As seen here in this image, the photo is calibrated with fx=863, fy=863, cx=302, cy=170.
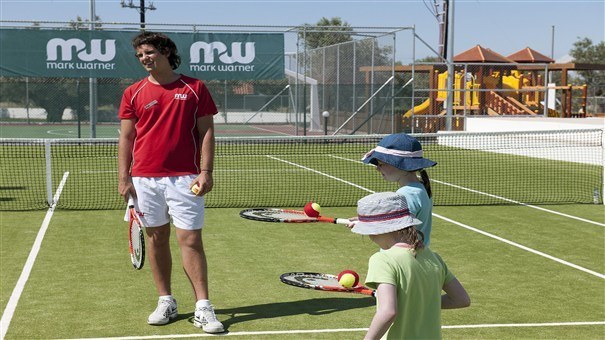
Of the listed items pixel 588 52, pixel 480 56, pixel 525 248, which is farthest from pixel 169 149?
pixel 588 52

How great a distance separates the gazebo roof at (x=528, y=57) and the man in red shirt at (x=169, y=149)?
112 feet

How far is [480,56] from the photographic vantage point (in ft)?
120

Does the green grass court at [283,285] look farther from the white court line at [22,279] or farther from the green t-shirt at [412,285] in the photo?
the green t-shirt at [412,285]

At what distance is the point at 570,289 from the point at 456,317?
5.53ft

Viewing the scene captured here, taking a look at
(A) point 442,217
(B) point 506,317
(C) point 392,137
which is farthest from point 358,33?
(C) point 392,137

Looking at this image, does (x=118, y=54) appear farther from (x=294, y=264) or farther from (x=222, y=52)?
(x=294, y=264)

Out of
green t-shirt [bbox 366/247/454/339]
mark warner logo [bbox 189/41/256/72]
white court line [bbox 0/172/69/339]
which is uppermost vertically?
mark warner logo [bbox 189/41/256/72]

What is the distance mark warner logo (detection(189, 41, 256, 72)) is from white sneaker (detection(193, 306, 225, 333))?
2136cm

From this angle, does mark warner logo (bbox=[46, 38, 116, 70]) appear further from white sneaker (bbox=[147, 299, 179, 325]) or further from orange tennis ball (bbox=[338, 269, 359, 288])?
orange tennis ball (bbox=[338, 269, 359, 288])

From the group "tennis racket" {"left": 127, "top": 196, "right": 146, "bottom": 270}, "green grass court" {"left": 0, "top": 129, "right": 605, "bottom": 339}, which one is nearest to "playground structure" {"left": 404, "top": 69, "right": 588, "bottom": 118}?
"green grass court" {"left": 0, "top": 129, "right": 605, "bottom": 339}

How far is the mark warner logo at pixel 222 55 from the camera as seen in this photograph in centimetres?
2723

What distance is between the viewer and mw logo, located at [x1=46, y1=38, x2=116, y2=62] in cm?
2656

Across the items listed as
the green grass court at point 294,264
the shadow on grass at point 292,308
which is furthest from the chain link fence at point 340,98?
the shadow on grass at point 292,308

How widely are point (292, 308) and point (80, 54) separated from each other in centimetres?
2109
